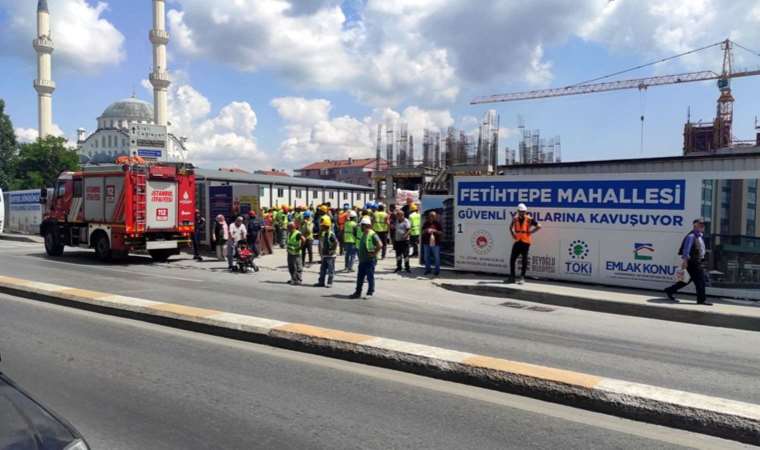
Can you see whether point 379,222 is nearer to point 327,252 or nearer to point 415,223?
point 415,223

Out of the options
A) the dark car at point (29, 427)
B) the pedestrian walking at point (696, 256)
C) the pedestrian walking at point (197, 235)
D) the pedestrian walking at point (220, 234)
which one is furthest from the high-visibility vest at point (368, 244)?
the pedestrian walking at point (197, 235)

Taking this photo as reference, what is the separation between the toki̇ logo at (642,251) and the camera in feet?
40.6

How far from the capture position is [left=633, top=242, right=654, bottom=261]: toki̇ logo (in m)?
12.4

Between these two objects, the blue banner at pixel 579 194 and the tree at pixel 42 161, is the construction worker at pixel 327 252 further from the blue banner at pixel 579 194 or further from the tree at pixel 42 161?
the tree at pixel 42 161

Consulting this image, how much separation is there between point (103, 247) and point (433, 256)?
10505mm

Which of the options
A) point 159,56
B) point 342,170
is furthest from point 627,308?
point 342,170

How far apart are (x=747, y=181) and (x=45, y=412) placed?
12.4 meters

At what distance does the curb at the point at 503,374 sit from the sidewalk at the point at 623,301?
5.56 meters

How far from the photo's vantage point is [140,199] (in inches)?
697

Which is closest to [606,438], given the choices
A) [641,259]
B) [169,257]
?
[641,259]

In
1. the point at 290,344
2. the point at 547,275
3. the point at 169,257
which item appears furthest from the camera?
the point at 169,257

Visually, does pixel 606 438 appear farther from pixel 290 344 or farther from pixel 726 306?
pixel 726 306

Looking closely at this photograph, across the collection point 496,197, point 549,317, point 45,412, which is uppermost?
point 496,197

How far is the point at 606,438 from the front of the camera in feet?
15.3
